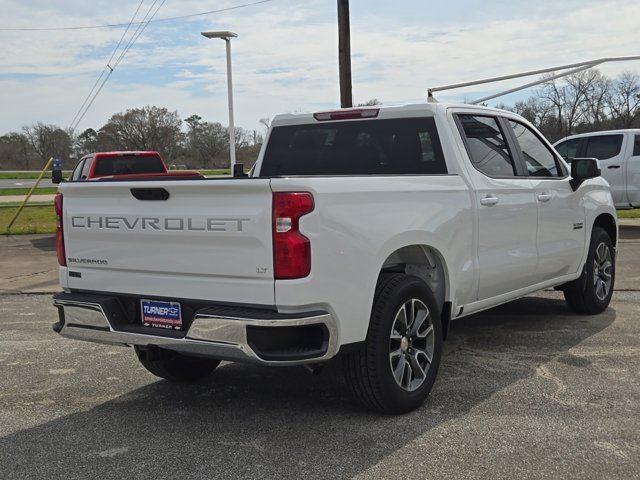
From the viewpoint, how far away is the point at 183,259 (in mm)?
3926

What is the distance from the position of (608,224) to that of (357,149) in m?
3.18

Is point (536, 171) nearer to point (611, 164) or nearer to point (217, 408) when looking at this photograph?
point (217, 408)

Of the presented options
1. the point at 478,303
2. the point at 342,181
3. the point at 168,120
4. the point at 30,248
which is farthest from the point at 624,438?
the point at 168,120

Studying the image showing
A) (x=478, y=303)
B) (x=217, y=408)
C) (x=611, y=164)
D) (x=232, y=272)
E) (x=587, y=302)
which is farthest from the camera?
(x=611, y=164)

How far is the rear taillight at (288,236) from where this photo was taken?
3.58 meters

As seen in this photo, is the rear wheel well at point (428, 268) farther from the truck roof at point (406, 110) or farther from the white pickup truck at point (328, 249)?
the truck roof at point (406, 110)

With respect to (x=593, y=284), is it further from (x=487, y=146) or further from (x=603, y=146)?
(x=603, y=146)

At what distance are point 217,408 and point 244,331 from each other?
117 cm

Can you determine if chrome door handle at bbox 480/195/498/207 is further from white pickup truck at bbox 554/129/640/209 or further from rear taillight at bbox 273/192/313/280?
white pickup truck at bbox 554/129/640/209

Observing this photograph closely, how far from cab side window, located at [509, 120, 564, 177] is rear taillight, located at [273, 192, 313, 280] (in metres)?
2.94

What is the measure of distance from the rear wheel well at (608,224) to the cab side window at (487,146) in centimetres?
181

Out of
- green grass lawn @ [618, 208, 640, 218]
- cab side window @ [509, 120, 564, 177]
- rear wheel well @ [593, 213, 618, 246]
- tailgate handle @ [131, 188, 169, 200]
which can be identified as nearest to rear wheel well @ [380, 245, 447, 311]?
tailgate handle @ [131, 188, 169, 200]

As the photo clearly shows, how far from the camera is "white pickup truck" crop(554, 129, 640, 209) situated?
14594 millimetres

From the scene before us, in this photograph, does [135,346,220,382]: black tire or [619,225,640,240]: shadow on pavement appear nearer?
[135,346,220,382]: black tire
